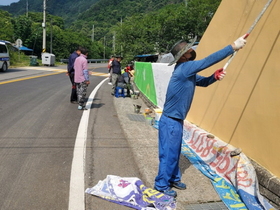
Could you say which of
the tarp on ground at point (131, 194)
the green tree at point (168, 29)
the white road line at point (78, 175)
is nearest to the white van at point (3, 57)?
the green tree at point (168, 29)

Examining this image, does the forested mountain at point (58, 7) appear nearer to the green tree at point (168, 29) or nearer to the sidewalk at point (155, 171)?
the green tree at point (168, 29)

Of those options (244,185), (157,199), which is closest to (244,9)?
(244,185)

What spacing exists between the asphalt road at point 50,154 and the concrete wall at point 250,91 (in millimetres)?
1709

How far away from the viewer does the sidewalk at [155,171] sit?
3.63 meters

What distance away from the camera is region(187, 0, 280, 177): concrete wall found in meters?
3.77

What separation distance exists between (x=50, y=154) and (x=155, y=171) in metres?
1.82

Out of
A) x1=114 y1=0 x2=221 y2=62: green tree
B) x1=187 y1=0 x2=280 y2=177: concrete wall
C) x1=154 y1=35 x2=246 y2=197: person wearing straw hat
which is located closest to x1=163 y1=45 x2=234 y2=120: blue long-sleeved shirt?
x1=154 y1=35 x2=246 y2=197: person wearing straw hat

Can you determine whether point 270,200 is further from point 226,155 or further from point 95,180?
point 95,180

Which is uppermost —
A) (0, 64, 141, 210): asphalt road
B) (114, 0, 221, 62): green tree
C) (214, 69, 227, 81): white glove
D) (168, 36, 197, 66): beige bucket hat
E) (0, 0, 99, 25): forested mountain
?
(0, 0, 99, 25): forested mountain


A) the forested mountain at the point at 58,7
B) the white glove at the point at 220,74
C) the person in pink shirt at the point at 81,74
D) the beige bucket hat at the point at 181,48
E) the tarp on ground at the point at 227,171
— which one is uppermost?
the forested mountain at the point at 58,7

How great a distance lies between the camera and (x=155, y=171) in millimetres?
4473

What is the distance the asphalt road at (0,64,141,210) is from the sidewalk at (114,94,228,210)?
20 cm

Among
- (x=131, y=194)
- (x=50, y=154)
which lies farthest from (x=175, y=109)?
(x=50, y=154)

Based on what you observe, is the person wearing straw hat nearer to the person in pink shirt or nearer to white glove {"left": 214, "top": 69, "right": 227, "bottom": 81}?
white glove {"left": 214, "top": 69, "right": 227, "bottom": 81}
